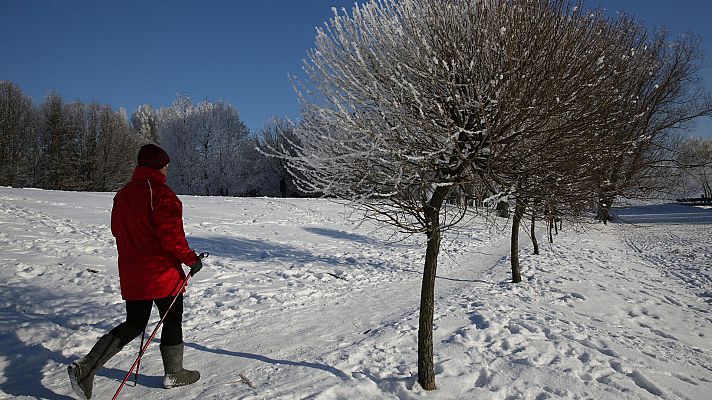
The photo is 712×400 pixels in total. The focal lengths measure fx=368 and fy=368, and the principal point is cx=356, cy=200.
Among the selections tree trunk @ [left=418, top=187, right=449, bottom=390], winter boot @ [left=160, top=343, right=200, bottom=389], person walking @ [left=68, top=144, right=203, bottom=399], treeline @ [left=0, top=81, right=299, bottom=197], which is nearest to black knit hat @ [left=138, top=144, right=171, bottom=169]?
person walking @ [left=68, top=144, right=203, bottom=399]

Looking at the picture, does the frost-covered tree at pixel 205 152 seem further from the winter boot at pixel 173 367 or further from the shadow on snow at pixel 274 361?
the winter boot at pixel 173 367

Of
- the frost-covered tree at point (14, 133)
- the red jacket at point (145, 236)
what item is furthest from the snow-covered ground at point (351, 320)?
the frost-covered tree at point (14, 133)

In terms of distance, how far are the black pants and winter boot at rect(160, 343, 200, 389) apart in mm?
54

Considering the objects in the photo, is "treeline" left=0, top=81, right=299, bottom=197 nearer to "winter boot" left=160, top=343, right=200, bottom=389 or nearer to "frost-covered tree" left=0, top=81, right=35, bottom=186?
"frost-covered tree" left=0, top=81, right=35, bottom=186

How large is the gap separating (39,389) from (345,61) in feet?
13.3

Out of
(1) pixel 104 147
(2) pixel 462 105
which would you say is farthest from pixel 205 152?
(2) pixel 462 105

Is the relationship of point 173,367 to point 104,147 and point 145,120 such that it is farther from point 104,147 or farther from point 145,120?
point 145,120

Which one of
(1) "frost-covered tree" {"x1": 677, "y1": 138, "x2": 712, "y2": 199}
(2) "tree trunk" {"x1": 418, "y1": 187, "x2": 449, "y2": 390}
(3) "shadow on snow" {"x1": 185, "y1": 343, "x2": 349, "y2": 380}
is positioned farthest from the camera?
(1) "frost-covered tree" {"x1": 677, "y1": 138, "x2": 712, "y2": 199}

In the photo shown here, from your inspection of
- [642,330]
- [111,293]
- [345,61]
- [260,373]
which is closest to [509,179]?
[345,61]

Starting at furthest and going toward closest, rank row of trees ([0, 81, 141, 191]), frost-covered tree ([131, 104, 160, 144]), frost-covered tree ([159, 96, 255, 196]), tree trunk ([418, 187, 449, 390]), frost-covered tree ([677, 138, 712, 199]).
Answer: frost-covered tree ([131, 104, 160, 144]) → frost-covered tree ([159, 96, 255, 196]) → row of trees ([0, 81, 141, 191]) → frost-covered tree ([677, 138, 712, 199]) → tree trunk ([418, 187, 449, 390])

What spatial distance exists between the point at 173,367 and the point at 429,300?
2495 mm

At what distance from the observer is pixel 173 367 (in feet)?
10.9

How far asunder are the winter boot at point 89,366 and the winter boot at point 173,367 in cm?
40

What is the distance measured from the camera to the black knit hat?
320cm
